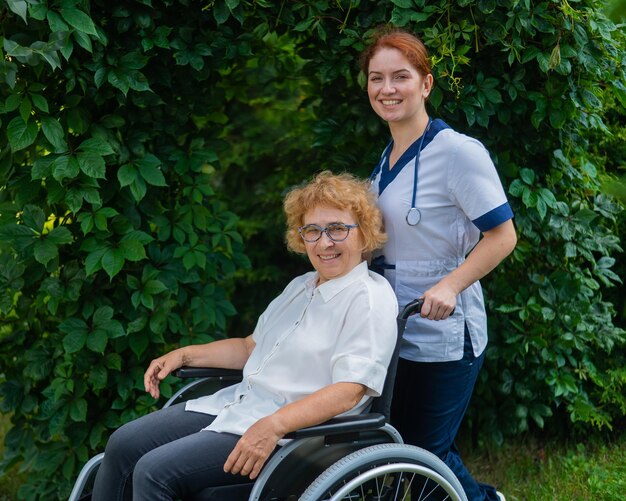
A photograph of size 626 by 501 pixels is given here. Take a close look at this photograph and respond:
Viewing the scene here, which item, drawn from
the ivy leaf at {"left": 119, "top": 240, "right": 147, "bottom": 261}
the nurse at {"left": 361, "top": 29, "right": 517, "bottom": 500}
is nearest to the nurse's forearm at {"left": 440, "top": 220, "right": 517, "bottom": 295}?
the nurse at {"left": 361, "top": 29, "right": 517, "bottom": 500}

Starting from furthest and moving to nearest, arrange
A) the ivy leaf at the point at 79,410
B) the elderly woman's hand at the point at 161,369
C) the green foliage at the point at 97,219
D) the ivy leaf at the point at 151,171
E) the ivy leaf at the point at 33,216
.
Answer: the ivy leaf at the point at 79,410
the ivy leaf at the point at 151,171
the ivy leaf at the point at 33,216
the green foliage at the point at 97,219
the elderly woman's hand at the point at 161,369

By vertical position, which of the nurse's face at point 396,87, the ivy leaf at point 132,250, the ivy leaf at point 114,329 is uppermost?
the nurse's face at point 396,87

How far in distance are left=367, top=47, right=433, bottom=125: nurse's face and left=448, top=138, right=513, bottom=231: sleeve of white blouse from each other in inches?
8.0

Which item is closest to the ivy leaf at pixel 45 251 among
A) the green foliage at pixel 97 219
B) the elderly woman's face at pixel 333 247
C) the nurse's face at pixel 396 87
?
the green foliage at pixel 97 219

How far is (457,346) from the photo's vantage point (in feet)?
8.27

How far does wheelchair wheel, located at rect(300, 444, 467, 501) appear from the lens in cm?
214

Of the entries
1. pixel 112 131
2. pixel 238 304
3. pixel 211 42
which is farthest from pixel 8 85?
pixel 238 304

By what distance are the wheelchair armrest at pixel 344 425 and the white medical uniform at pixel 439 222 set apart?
342 millimetres

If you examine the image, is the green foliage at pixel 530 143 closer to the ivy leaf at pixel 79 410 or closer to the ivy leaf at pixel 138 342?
the ivy leaf at pixel 138 342

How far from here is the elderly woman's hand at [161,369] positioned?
2678 millimetres

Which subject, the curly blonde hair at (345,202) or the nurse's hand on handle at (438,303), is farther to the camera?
the curly blonde hair at (345,202)

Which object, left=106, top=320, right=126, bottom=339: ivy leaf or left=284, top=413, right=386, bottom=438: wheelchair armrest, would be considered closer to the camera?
left=284, top=413, right=386, bottom=438: wheelchair armrest

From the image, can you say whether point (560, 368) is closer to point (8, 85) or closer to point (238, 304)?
point (238, 304)

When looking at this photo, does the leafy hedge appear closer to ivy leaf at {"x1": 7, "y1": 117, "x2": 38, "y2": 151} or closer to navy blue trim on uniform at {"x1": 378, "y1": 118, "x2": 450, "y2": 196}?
ivy leaf at {"x1": 7, "y1": 117, "x2": 38, "y2": 151}
